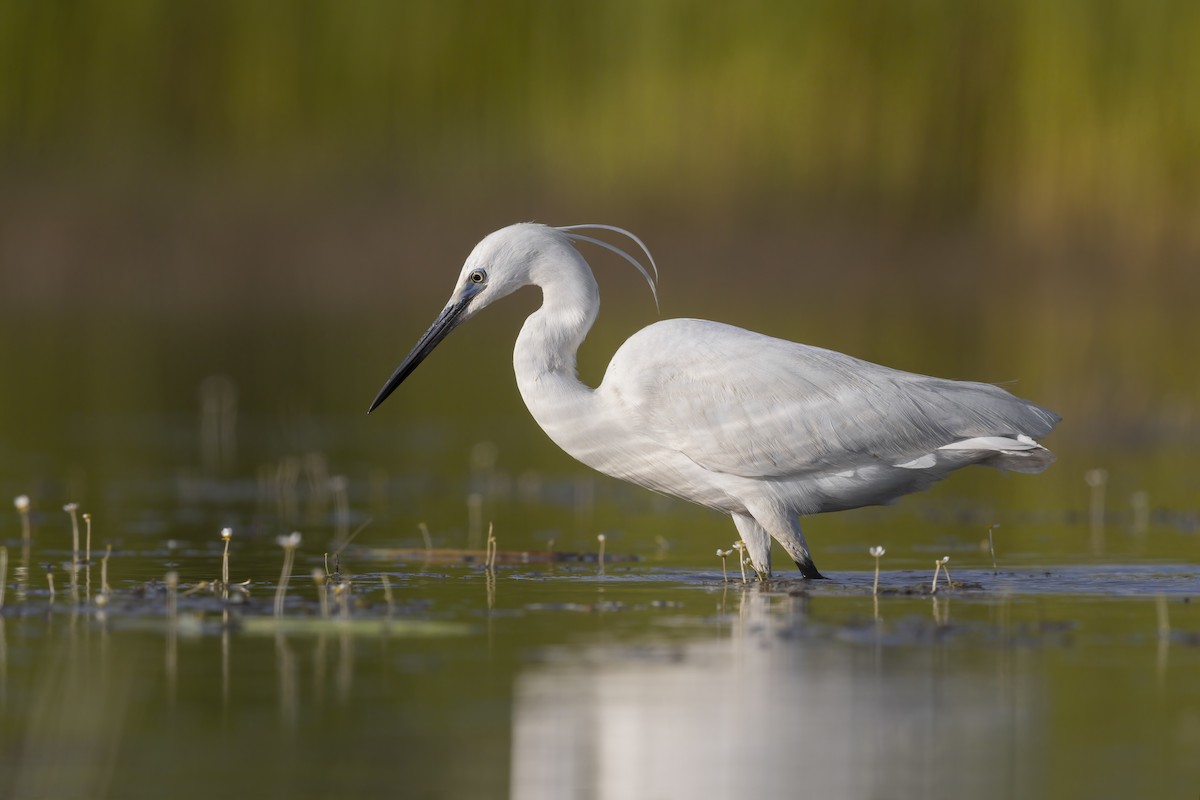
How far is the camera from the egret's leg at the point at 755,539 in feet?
30.5

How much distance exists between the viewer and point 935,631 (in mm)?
7434

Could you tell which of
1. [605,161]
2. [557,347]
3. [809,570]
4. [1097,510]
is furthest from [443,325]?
[605,161]

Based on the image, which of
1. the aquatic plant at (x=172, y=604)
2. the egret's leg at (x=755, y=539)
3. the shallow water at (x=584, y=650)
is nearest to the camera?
the shallow water at (x=584, y=650)

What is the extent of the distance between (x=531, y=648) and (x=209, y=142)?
36.0m

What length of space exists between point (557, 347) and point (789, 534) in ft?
4.61

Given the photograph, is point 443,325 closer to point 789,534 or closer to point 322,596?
point 789,534

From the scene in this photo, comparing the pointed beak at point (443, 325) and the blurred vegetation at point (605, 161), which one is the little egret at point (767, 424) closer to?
the pointed beak at point (443, 325)

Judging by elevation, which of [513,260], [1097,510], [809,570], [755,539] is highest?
[513,260]

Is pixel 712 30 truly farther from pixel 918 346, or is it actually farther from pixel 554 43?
pixel 918 346

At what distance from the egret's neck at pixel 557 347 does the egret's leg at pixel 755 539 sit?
88 cm

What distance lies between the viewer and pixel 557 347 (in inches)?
380

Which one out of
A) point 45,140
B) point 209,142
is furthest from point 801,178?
point 45,140

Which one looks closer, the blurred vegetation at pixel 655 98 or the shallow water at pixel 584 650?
the shallow water at pixel 584 650

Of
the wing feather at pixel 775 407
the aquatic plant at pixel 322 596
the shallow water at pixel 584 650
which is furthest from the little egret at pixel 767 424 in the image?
the aquatic plant at pixel 322 596
